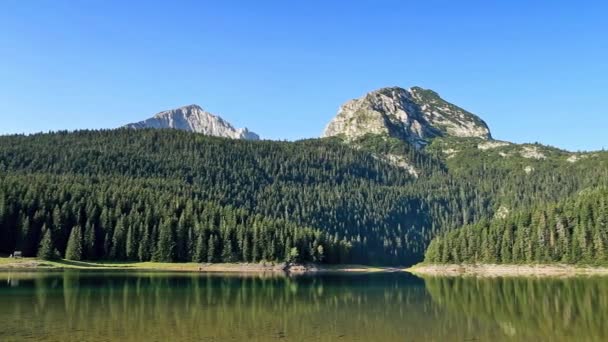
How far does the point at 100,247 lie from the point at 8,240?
2412cm

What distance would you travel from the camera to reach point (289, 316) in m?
48.9

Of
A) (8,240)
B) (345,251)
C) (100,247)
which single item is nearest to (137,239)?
(100,247)

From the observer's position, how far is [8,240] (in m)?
149

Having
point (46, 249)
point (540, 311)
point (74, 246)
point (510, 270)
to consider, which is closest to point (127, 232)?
point (74, 246)

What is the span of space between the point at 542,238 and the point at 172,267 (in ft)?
341

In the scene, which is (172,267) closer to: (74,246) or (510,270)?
(74,246)

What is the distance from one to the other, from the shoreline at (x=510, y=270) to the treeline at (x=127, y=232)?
34037 mm

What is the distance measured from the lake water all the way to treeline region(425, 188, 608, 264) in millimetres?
79285

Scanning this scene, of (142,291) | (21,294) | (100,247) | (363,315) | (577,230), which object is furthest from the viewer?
(100,247)

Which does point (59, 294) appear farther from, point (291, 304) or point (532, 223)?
point (532, 223)

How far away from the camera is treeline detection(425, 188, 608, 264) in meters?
142

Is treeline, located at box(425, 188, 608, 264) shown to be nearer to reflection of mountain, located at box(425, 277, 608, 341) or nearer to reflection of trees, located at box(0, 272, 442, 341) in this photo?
reflection of mountain, located at box(425, 277, 608, 341)

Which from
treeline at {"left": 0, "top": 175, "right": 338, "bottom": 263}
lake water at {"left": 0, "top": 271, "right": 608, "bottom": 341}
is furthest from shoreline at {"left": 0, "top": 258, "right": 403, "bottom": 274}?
lake water at {"left": 0, "top": 271, "right": 608, "bottom": 341}

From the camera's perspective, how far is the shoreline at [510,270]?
133125 mm
